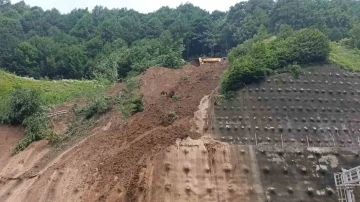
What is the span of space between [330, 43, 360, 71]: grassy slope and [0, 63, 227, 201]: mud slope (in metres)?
7.98

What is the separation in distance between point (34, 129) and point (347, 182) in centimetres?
1589

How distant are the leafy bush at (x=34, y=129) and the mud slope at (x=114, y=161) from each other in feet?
5.06

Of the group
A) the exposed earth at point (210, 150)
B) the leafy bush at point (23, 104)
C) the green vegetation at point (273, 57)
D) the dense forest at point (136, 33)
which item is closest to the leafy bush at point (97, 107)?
the exposed earth at point (210, 150)

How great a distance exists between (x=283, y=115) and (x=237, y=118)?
229cm

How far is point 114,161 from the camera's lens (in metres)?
19.2

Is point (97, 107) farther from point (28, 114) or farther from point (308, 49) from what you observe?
point (308, 49)

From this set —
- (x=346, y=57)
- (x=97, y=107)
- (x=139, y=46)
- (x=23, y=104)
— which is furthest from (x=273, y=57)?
(x=139, y=46)

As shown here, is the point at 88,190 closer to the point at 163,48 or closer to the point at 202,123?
the point at 202,123

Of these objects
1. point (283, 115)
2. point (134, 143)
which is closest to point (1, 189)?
point (134, 143)

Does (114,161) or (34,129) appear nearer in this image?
(114,161)

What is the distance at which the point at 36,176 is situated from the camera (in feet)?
66.6

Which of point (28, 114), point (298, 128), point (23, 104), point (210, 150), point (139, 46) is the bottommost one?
A: point (298, 128)

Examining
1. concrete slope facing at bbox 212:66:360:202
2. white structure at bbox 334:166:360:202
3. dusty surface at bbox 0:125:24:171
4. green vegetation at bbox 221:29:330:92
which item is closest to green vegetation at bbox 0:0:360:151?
green vegetation at bbox 221:29:330:92

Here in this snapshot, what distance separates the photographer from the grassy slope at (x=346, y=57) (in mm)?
26625
